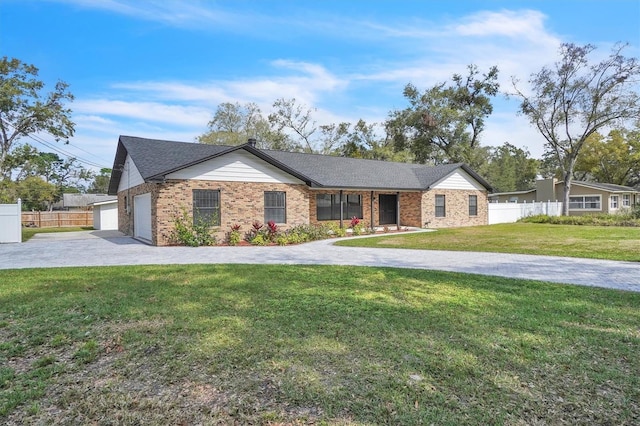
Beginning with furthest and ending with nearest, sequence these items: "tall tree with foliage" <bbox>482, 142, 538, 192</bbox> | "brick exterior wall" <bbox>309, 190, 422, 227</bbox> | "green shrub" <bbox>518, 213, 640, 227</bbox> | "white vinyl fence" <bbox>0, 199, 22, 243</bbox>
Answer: "tall tree with foliage" <bbox>482, 142, 538, 192</bbox>
"green shrub" <bbox>518, 213, 640, 227</bbox>
"brick exterior wall" <bbox>309, 190, 422, 227</bbox>
"white vinyl fence" <bbox>0, 199, 22, 243</bbox>

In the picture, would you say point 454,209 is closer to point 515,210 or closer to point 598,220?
point 515,210

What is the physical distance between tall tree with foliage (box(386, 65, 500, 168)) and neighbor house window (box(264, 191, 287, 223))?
26874 millimetres

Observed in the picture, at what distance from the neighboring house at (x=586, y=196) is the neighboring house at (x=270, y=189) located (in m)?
14.5

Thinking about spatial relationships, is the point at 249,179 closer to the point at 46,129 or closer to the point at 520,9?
the point at 520,9

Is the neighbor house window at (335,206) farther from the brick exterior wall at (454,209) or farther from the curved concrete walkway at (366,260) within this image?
the curved concrete walkway at (366,260)

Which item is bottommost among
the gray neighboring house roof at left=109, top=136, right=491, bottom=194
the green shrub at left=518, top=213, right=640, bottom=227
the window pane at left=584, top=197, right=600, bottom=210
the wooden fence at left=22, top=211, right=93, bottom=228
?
the green shrub at left=518, top=213, right=640, bottom=227

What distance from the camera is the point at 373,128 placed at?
133ft

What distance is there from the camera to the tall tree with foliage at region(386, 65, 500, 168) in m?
38.2

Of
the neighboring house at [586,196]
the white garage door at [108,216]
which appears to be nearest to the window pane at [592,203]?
the neighboring house at [586,196]

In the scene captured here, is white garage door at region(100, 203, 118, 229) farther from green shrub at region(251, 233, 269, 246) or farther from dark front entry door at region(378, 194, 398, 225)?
dark front entry door at region(378, 194, 398, 225)

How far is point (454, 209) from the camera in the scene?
2289 cm

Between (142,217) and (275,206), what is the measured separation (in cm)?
579

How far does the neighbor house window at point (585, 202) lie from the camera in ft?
105

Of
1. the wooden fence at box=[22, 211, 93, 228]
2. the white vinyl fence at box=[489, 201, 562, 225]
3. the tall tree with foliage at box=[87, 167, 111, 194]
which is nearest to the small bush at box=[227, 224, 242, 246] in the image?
the white vinyl fence at box=[489, 201, 562, 225]
